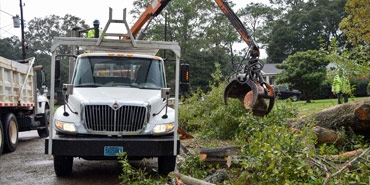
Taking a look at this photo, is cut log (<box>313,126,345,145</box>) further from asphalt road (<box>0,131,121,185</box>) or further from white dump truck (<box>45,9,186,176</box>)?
asphalt road (<box>0,131,121,185</box>)

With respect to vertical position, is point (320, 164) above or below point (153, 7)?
below

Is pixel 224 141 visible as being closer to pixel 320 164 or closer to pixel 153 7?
pixel 153 7

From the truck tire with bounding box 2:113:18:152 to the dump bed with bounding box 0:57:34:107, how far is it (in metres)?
0.37

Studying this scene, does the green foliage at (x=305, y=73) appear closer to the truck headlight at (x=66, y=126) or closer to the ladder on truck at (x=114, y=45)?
the ladder on truck at (x=114, y=45)

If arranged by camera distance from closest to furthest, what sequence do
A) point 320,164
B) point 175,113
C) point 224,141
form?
point 320,164 < point 175,113 < point 224,141

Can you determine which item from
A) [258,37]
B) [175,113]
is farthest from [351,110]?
[258,37]

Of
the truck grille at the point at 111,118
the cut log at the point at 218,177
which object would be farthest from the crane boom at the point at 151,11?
the cut log at the point at 218,177

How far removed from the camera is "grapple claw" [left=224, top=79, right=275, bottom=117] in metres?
7.35

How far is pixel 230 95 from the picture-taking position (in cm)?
817

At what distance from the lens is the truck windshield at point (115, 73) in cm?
823

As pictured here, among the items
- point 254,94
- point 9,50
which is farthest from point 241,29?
point 9,50

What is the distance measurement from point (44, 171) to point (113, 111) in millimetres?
2299

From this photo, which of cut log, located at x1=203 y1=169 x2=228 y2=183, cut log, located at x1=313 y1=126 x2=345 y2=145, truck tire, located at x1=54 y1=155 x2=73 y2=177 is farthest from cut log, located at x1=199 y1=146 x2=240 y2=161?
truck tire, located at x1=54 y1=155 x2=73 y2=177

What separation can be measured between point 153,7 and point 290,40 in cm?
5585
